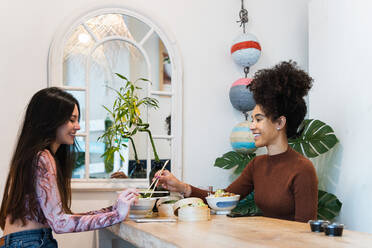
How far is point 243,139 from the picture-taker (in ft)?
9.82

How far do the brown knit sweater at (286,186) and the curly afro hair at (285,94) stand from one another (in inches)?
7.1

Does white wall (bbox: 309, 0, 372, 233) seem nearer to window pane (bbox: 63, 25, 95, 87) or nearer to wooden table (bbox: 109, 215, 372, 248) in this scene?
wooden table (bbox: 109, 215, 372, 248)

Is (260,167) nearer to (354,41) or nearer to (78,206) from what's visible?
(354,41)

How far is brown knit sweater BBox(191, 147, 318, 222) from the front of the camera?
1946 mm

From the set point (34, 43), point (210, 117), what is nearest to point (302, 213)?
point (210, 117)

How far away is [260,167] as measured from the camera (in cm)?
226

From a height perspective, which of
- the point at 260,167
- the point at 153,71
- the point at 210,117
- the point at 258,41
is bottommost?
the point at 260,167

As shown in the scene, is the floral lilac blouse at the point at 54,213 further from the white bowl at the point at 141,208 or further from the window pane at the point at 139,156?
the window pane at the point at 139,156

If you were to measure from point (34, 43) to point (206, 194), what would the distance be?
148cm

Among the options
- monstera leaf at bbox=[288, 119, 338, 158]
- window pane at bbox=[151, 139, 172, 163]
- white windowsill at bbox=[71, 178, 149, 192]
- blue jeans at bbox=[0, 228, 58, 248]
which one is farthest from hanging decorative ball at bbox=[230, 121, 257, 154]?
blue jeans at bbox=[0, 228, 58, 248]

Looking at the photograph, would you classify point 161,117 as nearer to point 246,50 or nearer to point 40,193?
point 246,50

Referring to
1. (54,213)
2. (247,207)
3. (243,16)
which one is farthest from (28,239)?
(243,16)

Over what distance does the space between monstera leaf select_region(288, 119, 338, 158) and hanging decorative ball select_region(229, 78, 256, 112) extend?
17.4 inches

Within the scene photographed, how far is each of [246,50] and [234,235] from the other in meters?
1.99
